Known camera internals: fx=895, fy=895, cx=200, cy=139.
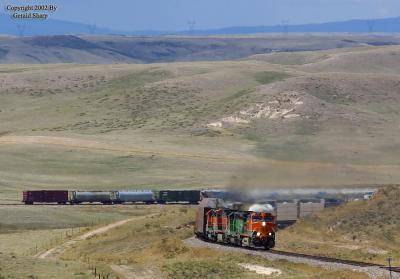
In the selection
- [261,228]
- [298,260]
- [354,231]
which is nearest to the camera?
[298,260]

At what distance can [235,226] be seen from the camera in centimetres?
6919

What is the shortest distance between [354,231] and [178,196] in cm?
4162

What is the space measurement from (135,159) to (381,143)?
4828cm

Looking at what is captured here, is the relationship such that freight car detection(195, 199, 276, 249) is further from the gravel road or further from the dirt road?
the dirt road

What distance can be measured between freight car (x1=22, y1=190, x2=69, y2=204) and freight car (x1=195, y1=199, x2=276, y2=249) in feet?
155

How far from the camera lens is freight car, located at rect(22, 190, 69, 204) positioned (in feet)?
390

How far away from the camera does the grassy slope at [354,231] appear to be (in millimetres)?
78312

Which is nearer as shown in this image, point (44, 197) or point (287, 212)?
point (287, 212)

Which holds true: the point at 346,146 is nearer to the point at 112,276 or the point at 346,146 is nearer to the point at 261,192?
the point at 261,192

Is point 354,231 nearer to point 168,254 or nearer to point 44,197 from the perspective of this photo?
point 168,254

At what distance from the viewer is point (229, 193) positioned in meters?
69.6

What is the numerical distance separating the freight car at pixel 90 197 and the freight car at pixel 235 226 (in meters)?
47.4

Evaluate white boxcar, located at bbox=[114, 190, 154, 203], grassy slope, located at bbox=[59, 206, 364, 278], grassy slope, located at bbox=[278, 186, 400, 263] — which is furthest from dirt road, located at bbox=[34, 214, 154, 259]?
white boxcar, located at bbox=[114, 190, 154, 203]

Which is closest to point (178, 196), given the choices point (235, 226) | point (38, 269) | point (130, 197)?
point (130, 197)
